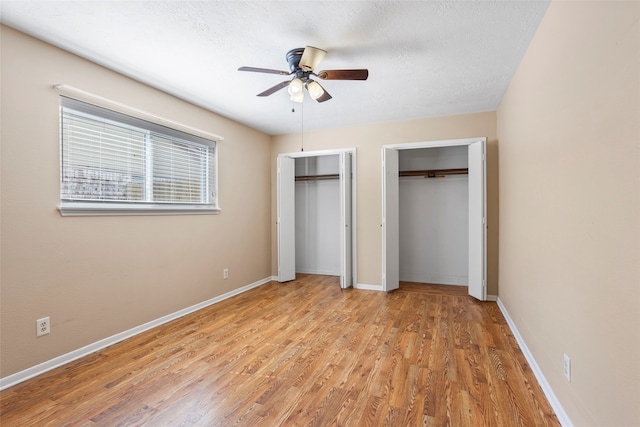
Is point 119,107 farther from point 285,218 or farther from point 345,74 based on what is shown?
point 285,218

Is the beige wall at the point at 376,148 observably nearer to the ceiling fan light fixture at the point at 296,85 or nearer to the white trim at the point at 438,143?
the white trim at the point at 438,143

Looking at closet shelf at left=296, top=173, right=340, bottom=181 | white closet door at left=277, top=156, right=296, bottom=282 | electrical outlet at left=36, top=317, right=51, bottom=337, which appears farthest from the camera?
closet shelf at left=296, top=173, right=340, bottom=181

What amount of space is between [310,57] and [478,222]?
9.65 ft

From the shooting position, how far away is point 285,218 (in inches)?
191

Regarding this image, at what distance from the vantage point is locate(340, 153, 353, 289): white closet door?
445cm

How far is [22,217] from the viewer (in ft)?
6.88

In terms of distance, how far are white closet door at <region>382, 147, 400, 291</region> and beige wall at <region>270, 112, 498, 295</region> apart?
17 centimetres

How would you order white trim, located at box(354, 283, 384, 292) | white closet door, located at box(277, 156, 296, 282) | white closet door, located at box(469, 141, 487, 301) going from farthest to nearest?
white closet door, located at box(277, 156, 296, 282) → white trim, located at box(354, 283, 384, 292) → white closet door, located at box(469, 141, 487, 301)

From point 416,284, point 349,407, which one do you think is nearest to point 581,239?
point 349,407

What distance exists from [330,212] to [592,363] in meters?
4.28

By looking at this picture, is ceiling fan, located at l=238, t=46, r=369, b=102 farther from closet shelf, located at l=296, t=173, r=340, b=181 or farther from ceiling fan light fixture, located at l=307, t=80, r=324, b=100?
closet shelf, located at l=296, t=173, r=340, b=181

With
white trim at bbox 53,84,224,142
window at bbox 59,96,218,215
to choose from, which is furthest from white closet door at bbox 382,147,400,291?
white trim at bbox 53,84,224,142

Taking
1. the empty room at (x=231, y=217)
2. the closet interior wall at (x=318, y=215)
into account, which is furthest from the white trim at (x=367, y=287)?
the closet interior wall at (x=318, y=215)

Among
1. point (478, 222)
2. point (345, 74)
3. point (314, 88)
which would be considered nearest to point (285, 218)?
point (314, 88)
